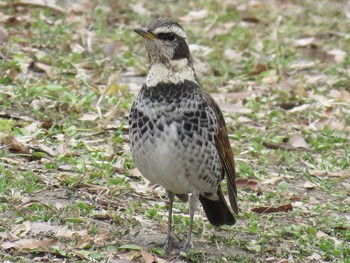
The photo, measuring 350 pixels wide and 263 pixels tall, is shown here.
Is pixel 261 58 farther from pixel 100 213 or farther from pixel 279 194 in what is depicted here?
pixel 100 213

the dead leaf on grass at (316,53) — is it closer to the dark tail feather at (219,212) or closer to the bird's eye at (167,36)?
the dark tail feather at (219,212)

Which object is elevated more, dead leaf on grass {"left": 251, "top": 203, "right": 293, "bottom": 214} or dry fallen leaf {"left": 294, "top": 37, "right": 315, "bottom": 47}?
dry fallen leaf {"left": 294, "top": 37, "right": 315, "bottom": 47}

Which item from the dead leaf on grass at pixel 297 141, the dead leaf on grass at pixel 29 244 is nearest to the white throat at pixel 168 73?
the dead leaf on grass at pixel 29 244

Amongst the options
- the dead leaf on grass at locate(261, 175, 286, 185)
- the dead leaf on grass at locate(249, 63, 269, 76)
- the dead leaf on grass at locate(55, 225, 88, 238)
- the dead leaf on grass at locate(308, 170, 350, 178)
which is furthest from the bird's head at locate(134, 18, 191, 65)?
the dead leaf on grass at locate(249, 63, 269, 76)

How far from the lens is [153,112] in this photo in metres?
6.55

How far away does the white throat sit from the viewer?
6629 millimetres

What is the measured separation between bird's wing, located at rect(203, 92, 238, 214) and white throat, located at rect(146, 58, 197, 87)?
260 mm

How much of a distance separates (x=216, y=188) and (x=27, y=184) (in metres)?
1.54

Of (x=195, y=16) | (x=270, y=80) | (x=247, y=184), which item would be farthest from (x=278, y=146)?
(x=195, y=16)

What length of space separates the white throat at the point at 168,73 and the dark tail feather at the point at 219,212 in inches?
42.8

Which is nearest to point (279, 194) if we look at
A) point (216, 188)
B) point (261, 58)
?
point (216, 188)

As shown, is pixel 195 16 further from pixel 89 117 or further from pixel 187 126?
pixel 187 126

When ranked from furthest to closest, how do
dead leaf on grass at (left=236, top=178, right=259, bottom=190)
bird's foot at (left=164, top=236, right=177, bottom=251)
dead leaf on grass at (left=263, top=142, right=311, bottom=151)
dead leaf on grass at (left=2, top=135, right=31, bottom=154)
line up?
1. dead leaf on grass at (left=263, top=142, right=311, bottom=151)
2. dead leaf on grass at (left=236, top=178, right=259, bottom=190)
3. dead leaf on grass at (left=2, top=135, right=31, bottom=154)
4. bird's foot at (left=164, top=236, right=177, bottom=251)

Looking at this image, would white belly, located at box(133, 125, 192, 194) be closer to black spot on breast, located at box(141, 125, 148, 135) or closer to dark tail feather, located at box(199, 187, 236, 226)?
black spot on breast, located at box(141, 125, 148, 135)
